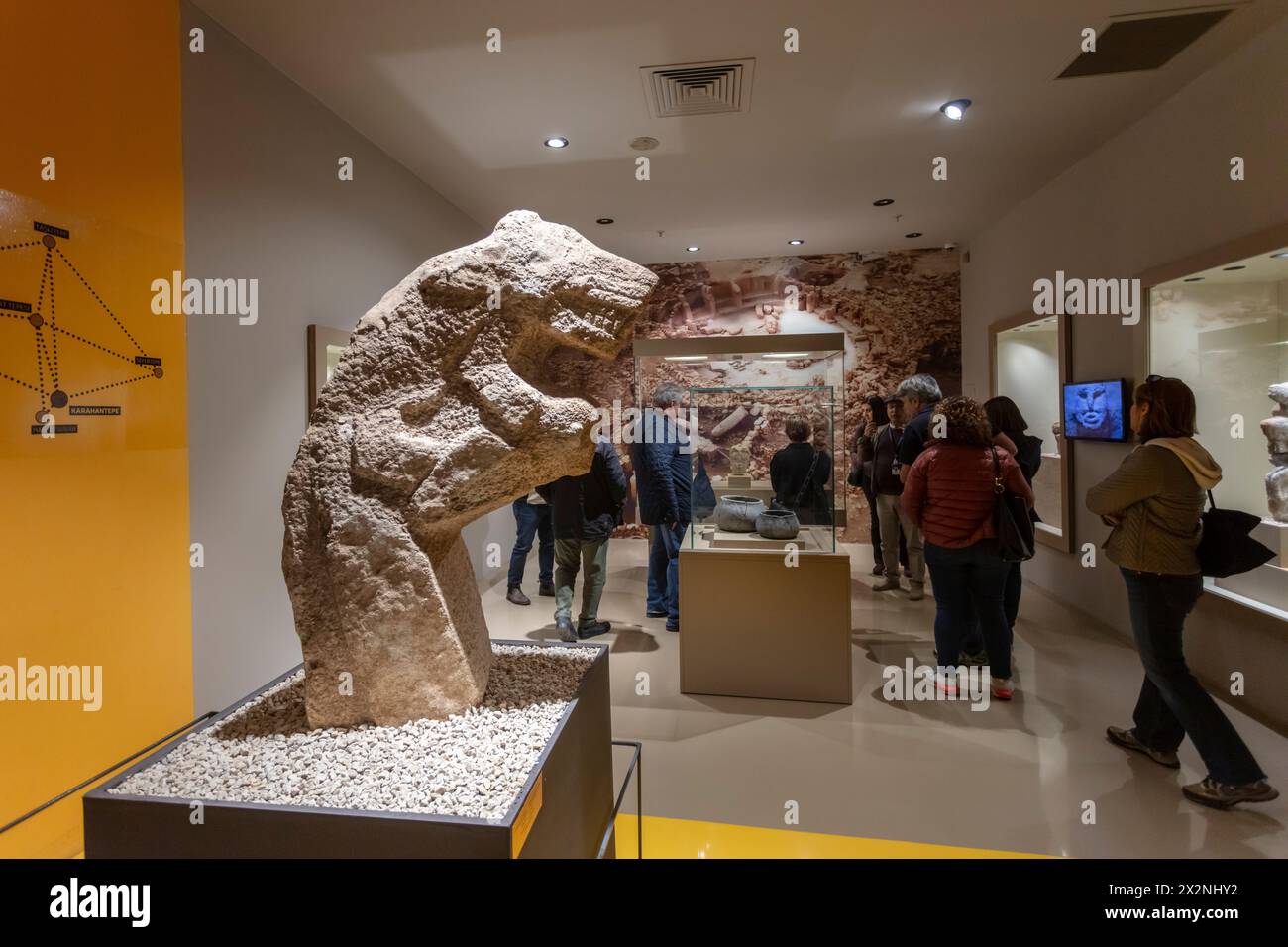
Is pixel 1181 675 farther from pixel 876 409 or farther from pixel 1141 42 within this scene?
pixel 876 409

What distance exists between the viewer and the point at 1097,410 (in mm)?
4703

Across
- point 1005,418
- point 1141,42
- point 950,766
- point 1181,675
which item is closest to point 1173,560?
point 1181,675

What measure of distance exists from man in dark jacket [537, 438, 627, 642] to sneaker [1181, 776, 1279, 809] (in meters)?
3.02

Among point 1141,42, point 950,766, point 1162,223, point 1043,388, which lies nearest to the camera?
point 950,766

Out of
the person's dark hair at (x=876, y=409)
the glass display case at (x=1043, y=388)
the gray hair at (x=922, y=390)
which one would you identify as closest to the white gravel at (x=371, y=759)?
the gray hair at (x=922, y=390)

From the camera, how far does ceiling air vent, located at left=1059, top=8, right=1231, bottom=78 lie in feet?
10.6

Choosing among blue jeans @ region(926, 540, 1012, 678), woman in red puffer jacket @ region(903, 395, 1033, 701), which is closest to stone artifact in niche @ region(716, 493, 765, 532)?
woman in red puffer jacket @ region(903, 395, 1033, 701)

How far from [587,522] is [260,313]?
2.13 m

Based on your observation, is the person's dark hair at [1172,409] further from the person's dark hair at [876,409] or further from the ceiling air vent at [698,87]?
the person's dark hair at [876,409]

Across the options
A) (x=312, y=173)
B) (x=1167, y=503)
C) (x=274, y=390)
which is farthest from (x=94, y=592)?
(x=1167, y=503)

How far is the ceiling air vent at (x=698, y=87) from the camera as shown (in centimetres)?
361

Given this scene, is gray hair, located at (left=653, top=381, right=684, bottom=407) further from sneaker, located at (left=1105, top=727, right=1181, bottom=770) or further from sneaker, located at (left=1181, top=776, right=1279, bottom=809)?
sneaker, located at (left=1181, top=776, right=1279, bottom=809)

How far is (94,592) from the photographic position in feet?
7.93

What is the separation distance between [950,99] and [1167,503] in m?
2.72
